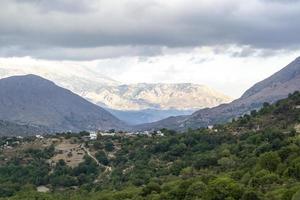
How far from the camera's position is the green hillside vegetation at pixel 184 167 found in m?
89.4

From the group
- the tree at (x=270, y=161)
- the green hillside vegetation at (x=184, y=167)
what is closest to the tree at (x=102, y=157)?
the green hillside vegetation at (x=184, y=167)

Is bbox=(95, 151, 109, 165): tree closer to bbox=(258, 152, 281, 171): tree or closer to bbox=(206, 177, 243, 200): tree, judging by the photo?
bbox=(258, 152, 281, 171): tree

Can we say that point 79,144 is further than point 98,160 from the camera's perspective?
Yes

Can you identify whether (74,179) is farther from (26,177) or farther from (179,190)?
(179,190)

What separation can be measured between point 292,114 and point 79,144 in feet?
236

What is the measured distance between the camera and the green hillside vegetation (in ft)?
293

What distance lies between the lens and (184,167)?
438 ft

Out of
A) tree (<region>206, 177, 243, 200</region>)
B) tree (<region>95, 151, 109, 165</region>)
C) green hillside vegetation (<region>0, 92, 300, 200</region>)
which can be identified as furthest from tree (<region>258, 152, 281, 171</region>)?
tree (<region>95, 151, 109, 165</region>)

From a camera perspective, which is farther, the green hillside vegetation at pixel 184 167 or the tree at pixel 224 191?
the green hillside vegetation at pixel 184 167

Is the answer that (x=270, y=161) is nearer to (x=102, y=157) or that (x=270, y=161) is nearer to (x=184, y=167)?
(x=184, y=167)

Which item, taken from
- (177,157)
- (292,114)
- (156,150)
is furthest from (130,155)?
(292,114)

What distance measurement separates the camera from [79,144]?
192875 millimetres

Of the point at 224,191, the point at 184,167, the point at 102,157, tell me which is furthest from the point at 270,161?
the point at 102,157

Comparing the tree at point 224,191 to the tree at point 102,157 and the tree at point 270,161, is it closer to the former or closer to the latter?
the tree at point 270,161
